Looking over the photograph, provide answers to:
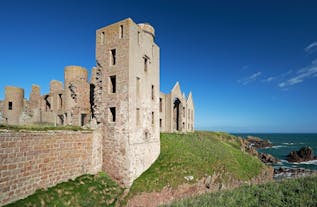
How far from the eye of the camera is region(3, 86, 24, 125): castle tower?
27.2 metres

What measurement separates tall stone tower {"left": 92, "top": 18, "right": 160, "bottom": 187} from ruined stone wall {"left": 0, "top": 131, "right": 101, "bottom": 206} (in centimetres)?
166

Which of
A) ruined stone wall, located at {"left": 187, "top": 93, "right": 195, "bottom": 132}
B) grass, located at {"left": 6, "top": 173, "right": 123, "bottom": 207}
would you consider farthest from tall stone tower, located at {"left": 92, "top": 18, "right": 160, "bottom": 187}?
ruined stone wall, located at {"left": 187, "top": 93, "right": 195, "bottom": 132}

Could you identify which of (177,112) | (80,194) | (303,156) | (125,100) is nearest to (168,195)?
(80,194)

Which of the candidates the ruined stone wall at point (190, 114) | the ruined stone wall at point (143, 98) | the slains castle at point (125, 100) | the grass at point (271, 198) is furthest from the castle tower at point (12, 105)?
the ruined stone wall at point (190, 114)

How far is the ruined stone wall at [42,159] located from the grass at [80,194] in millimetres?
507

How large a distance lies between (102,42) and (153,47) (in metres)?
5.46

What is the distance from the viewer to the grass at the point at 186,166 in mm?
17234

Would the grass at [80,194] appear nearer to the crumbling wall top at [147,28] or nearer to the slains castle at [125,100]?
the slains castle at [125,100]

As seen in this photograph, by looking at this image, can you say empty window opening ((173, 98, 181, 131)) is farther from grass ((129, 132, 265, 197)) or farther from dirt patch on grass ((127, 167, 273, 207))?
dirt patch on grass ((127, 167, 273, 207))

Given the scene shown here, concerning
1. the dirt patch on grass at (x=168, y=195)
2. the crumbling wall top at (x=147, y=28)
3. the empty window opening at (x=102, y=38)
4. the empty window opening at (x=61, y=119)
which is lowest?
the dirt patch on grass at (x=168, y=195)

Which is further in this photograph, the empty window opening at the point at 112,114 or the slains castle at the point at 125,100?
the empty window opening at the point at 112,114

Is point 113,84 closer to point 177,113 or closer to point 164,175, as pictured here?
point 164,175

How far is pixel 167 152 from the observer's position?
72.7 feet

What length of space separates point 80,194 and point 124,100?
7.54 m
